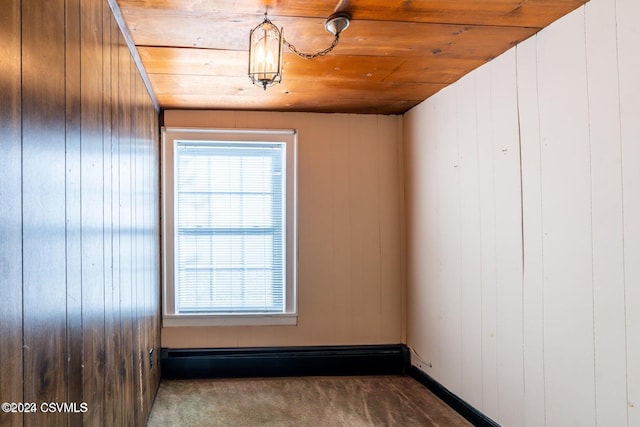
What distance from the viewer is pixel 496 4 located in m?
1.99

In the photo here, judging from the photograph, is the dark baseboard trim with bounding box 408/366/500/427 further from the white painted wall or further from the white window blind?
the white window blind

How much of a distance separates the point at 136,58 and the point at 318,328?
8.32 ft

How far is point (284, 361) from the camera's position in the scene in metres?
3.84

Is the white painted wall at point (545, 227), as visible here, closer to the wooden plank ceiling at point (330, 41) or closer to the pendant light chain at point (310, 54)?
the wooden plank ceiling at point (330, 41)

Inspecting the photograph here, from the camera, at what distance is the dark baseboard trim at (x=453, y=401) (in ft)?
9.00

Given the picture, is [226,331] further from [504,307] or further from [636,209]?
[636,209]

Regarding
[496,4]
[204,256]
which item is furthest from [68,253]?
[204,256]

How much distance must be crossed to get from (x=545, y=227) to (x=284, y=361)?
245 cm

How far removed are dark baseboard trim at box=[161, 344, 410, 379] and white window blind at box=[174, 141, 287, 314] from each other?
0.36m

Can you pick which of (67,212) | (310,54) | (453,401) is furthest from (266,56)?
(453,401)

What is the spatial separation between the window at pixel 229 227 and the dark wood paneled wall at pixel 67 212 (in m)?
1.36

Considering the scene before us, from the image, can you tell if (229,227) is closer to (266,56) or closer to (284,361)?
(284,361)

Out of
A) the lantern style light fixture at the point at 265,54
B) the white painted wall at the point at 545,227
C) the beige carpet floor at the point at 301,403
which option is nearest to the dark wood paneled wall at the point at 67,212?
the lantern style light fixture at the point at 265,54

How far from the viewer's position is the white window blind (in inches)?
150
